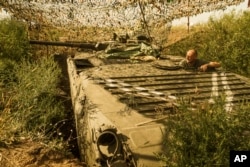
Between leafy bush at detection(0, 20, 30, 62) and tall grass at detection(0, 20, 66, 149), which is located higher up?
leafy bush at detection(0, 20, 30, 62)

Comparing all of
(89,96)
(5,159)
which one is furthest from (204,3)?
(5,159)

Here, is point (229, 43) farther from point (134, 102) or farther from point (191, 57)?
point (134, 102)

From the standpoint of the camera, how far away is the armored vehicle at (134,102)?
14.5 feet

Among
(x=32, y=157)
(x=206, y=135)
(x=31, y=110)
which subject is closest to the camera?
(x=206, y=135)

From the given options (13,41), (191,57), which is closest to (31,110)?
(191,57)

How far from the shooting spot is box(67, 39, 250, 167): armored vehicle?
4422 mm

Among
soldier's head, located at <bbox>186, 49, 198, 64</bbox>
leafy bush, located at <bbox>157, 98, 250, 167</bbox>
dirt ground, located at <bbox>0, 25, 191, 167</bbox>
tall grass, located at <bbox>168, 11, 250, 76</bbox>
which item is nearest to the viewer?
leafy bush, located at <bbox>157, 98, 250, 167</bbox>

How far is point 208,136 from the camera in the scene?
396 cm

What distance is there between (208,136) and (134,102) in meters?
1.79

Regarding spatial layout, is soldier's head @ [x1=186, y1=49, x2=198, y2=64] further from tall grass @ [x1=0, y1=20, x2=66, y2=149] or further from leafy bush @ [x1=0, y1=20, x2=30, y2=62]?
leafy bush @ [x1=0, y1=20, x2=30, y2=62]

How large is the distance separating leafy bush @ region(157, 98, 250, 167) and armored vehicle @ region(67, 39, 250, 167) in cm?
33

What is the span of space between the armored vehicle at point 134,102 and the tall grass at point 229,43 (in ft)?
25.7

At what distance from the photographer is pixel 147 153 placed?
4383mm

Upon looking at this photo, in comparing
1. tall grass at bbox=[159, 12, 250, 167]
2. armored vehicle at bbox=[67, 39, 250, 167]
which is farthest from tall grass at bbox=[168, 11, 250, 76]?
tall grass at bbox=[159, 12, 250, 167]
